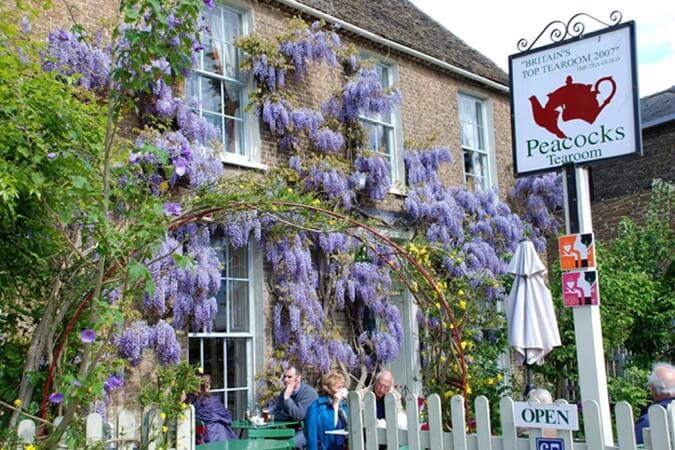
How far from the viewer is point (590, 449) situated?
4.98 meters

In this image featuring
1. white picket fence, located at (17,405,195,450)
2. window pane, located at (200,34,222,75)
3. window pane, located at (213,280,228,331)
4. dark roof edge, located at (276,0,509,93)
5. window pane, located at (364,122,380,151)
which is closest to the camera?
white picket fence, located at (17,405,195,450)

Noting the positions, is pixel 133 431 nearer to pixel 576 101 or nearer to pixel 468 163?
pixel 576 101

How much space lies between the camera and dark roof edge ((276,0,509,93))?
1124 cm

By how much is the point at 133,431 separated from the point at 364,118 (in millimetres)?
7592

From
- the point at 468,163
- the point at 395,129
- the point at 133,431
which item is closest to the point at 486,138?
the point at 468,163

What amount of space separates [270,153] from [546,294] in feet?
13.5

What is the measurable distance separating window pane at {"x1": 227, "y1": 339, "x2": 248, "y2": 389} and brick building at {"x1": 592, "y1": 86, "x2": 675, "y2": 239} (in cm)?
1017

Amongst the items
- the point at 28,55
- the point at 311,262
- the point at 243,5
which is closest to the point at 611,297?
the point at 311,262

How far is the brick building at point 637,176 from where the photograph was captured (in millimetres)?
17641

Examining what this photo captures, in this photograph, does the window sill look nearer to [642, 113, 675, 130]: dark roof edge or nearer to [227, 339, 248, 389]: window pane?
[227, 339, 248, 389]: window pane

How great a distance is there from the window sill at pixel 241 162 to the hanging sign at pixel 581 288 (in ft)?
15.4

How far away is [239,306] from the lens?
1009 cm

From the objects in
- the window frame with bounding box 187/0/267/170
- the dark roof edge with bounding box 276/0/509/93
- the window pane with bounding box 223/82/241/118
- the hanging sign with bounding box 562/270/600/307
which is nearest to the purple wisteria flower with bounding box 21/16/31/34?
the window frame with bounding box 187/0/267/170

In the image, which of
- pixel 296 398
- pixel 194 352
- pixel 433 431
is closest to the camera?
pixel 433 431
